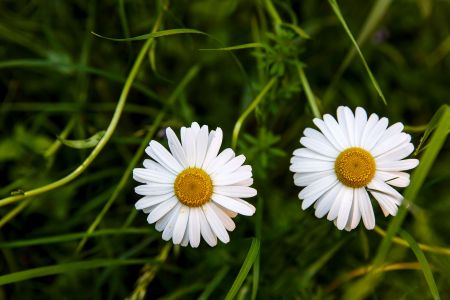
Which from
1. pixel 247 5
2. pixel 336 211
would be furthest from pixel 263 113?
pixel 247 5

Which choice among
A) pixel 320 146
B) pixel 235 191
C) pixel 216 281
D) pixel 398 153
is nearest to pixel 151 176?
pixel 235 191

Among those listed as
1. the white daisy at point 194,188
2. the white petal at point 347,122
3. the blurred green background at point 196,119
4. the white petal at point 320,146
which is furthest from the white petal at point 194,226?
the white petal at point 347,122

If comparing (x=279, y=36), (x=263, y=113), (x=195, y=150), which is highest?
(x=279, y=36)

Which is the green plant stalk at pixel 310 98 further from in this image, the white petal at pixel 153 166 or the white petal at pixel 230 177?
the white petal at pixel 153 166

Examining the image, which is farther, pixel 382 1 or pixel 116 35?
pixel 116 35

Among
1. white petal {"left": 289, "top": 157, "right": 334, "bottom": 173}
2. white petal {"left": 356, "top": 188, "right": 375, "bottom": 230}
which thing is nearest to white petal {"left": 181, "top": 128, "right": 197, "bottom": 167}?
white petal {"left": 289, "top": 157, "right": 334, "bottom": 173}

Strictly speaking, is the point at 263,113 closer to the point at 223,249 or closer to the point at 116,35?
the point at 223,249

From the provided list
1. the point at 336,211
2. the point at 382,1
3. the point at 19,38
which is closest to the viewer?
the point at 336,211

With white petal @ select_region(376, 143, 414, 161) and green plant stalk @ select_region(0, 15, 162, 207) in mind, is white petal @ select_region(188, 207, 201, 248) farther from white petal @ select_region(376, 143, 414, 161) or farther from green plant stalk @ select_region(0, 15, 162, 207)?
white petal @ select_region(376, 143, 414, 161)
